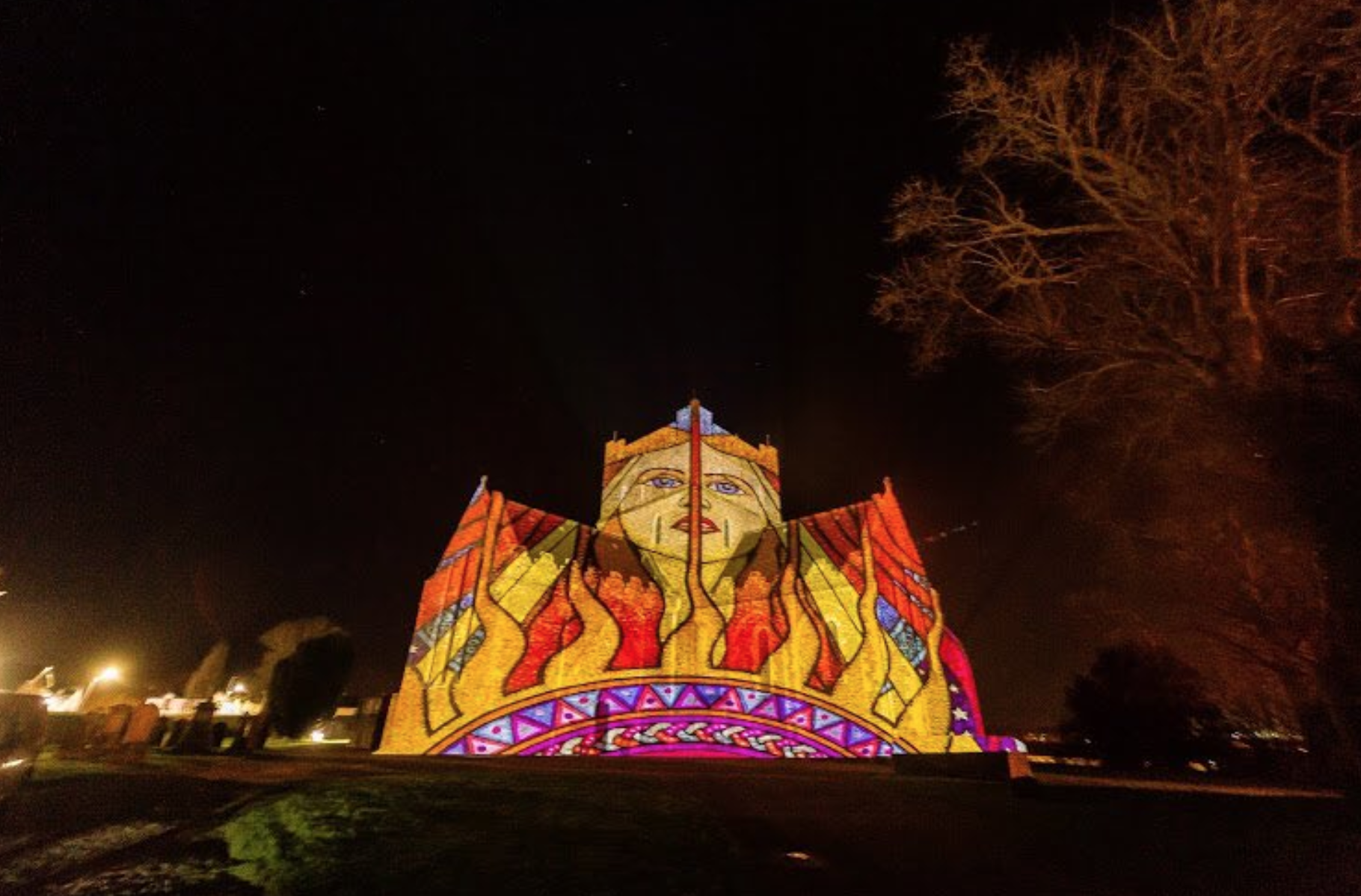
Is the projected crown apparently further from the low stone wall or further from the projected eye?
the low stone wall

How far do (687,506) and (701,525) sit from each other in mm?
868

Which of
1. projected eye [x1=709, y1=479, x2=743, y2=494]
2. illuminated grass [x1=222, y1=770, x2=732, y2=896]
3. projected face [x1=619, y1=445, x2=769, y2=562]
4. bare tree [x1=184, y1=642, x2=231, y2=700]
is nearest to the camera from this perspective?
illuminated grass [x1=222, y1=770, x2=732, y2=896]

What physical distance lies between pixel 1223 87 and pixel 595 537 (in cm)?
1658

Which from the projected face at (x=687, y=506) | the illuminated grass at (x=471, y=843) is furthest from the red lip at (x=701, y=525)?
the illuminated grass at (x=471, y=843)

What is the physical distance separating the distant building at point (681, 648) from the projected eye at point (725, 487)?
239 centimetres

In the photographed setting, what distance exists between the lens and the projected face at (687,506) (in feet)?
66.6

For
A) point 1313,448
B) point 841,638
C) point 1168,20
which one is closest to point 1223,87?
point 1168,20

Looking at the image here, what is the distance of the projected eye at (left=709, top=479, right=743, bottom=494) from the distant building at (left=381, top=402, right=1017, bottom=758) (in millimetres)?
2392

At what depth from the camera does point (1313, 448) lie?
5141 mm

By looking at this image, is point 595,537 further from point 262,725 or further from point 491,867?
point 491,867

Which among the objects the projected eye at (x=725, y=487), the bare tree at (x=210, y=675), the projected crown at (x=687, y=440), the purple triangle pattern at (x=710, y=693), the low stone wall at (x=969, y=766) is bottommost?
the low stone wall at (x=969, y=766)

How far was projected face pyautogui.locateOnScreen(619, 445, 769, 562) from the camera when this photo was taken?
20.3 m

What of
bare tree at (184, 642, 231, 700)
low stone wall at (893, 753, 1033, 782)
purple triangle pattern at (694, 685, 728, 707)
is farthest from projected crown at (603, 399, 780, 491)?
bare tree at (184, 642, 231, 700)

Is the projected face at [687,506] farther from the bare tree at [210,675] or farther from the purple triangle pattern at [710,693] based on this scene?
the bare tree at [210,675]
